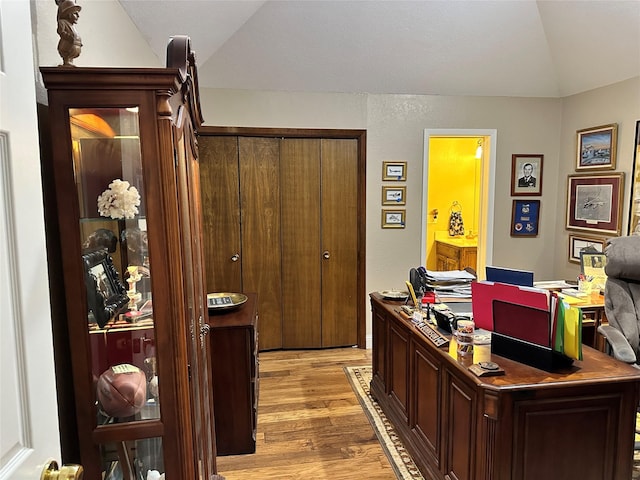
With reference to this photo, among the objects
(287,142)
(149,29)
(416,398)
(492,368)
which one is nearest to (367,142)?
(287,142)

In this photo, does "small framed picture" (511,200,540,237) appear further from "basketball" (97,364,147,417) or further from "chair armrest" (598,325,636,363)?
"basketball" (97,364,147,417)

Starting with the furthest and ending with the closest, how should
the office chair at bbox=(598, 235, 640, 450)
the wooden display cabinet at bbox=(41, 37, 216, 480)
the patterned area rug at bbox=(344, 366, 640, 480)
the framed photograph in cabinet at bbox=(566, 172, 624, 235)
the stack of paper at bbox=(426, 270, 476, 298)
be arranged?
the framed photograph in cabinet at bbox=(566, 172, 624, 235)
the stack of paper at bbox=(426, 270, 476, 298)
the office chair at bbox=(598, 235, 640, 450)
the patterned area rug at bbox=(344, 366, 640, 480)
the wooden display cabinet at bbox=(41, 37, 216, 480)

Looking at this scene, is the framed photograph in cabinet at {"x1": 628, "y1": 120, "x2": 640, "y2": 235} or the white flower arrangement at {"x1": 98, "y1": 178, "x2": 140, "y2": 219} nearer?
the white flower arrangement at {"x1": 98, "y1": 178, "x2": 140, "y2": 219}

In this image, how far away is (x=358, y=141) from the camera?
411 cm

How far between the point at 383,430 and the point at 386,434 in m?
0.05

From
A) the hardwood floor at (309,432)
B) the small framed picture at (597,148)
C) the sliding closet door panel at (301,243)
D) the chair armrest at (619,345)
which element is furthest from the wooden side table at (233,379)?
the small framed picture at (597,148)

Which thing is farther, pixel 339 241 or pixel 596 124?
pixel 339 241

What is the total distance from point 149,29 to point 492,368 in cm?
249

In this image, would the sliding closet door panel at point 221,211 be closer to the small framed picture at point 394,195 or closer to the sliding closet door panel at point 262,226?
the sliding closet door panel at point 262,226

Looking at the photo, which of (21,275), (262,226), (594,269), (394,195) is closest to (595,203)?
(594,269)

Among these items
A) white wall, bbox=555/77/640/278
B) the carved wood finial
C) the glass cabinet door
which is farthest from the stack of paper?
the carved wood finial

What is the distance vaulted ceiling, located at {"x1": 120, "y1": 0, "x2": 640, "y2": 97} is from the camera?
327 cm

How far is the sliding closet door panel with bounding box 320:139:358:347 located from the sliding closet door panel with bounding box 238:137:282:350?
1.51 feet

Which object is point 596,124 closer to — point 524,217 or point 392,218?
point 524,217
